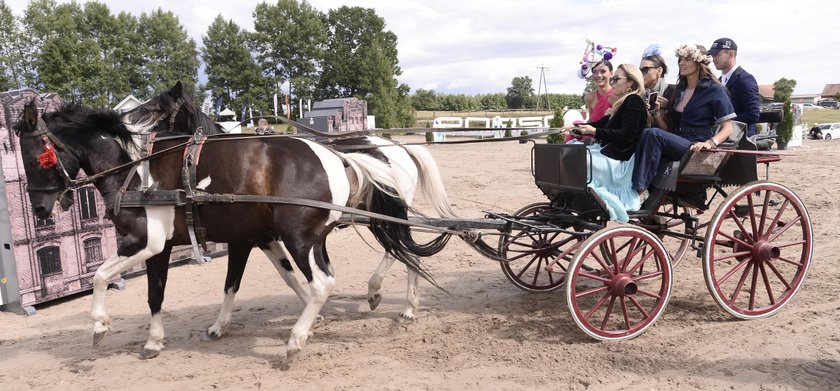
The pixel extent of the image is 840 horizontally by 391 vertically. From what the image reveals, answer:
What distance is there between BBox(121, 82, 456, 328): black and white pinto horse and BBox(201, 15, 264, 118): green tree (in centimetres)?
5253

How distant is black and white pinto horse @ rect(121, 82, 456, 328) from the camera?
13.8ft

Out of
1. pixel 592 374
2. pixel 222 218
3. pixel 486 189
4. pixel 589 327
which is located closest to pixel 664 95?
pixel 589 327

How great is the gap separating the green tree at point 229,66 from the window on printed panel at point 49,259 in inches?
2006

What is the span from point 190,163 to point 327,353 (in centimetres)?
181

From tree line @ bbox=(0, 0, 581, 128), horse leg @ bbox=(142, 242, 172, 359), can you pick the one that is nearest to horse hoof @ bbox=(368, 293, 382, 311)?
horse leg @ bbox=(142, 242, 172, 359)

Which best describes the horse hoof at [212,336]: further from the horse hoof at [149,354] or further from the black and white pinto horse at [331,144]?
the horse hoof at [149,354]

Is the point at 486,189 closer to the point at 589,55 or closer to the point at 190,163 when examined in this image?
the point at 589,55

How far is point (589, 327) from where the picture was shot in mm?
4035

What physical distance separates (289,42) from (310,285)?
60247 mm

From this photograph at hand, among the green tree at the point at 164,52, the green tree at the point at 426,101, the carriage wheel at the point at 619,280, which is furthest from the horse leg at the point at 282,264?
the green tree at the point at 426,101

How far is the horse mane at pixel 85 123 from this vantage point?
12.9 feet

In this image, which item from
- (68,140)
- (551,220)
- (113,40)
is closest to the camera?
(68,140)

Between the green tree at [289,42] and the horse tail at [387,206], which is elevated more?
the green tree at [289,42]

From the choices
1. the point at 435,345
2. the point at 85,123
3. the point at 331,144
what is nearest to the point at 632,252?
the point at 435,345
